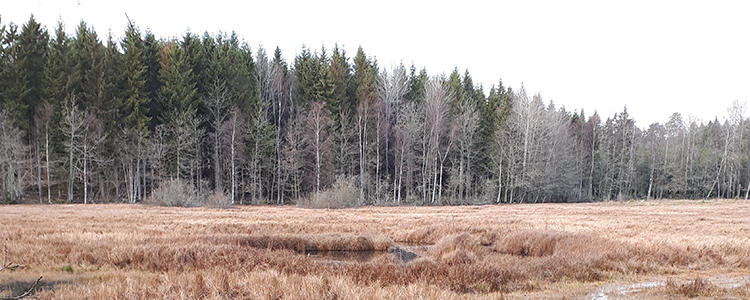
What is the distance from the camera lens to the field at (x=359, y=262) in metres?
8.73

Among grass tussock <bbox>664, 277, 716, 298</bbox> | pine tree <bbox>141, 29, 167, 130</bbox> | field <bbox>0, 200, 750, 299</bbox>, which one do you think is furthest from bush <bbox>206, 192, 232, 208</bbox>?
grass tussock <bbox>664, 277, 716, 298</bbox>

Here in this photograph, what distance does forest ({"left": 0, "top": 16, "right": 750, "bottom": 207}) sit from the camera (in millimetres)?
38188

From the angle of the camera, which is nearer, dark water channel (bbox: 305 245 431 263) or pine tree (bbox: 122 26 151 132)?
dark water channel (bbox: 305 245 431 263)

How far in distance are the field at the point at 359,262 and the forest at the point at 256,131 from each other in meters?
19.3

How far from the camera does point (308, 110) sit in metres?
48.7

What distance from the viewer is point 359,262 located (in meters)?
14.8

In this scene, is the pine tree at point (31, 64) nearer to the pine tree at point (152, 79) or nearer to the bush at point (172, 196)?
the pine tree at point (152, 79)

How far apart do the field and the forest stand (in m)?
19.3

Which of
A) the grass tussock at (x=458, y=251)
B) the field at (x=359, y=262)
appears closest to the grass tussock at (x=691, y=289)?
the field at (x=359, y=262)

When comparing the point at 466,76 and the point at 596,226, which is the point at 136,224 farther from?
the point at 466,76

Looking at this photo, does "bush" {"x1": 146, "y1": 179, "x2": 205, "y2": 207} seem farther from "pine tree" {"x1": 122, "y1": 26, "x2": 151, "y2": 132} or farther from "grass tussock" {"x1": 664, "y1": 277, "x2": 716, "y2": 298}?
"grass tussock" {"x1": 664, "y1": 277, "x2": 716, "y2": 298}

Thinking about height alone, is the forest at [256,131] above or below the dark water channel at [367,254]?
above

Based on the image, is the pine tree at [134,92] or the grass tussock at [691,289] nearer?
the grass tussock at [691,289]

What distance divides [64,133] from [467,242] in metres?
34.7
